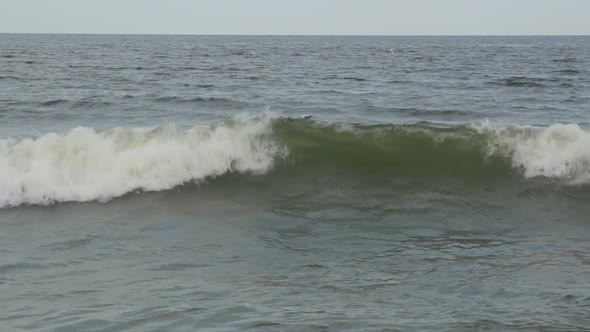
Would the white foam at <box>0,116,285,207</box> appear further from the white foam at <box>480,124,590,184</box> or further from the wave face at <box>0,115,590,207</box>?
the white foam at <box>480,124,590,184</box>

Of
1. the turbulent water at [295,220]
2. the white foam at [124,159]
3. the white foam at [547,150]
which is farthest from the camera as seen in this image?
the white foam at [547,150]

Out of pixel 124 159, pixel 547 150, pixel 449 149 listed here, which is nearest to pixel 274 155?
pixel 124 159

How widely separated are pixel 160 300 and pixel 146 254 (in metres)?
1.45

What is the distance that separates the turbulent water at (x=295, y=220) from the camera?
4.87 m

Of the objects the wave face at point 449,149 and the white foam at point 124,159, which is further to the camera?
the wave face at point 449,149

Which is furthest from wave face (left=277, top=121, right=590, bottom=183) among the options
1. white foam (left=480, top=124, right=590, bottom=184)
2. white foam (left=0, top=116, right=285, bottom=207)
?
white foam (left=0, top=116, right=285, bottom=207)

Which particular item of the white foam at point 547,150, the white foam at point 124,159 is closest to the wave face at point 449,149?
the white foam at point 547,150

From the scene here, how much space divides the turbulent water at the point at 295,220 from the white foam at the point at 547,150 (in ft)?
0.09

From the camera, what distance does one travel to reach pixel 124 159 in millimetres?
9820

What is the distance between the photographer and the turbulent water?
4.87 meters

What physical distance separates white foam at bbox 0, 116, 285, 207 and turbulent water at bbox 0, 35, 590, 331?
0.10 ft

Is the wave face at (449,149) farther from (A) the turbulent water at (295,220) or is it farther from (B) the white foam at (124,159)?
(B) the white foam at (124,159)

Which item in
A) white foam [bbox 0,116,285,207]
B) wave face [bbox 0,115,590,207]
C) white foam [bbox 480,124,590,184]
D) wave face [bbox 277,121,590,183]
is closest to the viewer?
white foam [bbox 0,116,285,207]

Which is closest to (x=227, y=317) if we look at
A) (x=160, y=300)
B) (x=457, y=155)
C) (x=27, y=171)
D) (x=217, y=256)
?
(x=160, y=300)
